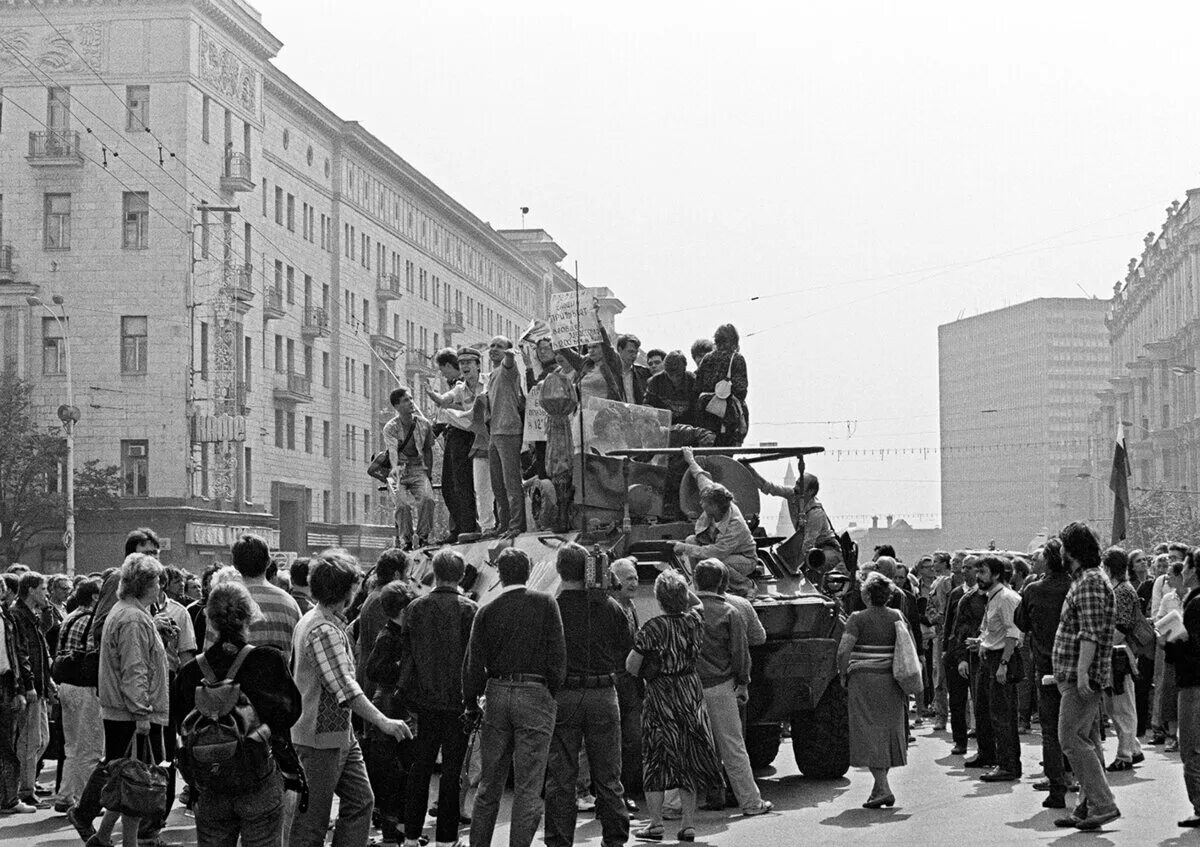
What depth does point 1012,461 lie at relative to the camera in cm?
16800

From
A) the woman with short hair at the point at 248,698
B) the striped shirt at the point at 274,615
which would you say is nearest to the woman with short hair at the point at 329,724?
the woman with short hair at the point at 248,698

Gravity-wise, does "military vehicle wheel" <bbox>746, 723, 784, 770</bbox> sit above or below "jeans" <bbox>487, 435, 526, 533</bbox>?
below

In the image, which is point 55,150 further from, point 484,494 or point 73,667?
point 73,667

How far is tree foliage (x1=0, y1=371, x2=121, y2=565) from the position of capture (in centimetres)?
4803

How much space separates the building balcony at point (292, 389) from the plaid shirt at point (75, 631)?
47650 millimetres

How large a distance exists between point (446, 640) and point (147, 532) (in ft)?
10.1

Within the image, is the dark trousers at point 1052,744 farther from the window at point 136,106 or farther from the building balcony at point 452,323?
the building balcony at point 452,323

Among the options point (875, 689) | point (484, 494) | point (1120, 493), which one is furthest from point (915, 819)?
point (1120, 493)

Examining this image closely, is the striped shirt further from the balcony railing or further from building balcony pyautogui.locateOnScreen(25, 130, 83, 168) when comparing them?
the balcony railing

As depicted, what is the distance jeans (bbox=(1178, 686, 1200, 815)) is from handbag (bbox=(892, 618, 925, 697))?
2.16 metres

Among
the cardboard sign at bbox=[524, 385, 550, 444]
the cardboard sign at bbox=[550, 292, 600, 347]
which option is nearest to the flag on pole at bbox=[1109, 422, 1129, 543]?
the cardboard sign at bbox=[524, 385, 550, 444]

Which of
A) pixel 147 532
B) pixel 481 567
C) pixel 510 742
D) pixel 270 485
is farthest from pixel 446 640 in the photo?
pixel 270 485

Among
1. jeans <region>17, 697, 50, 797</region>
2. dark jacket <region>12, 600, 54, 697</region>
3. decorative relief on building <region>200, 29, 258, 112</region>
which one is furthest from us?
decorative relief on building <region>200, 29, 258, 112</region>

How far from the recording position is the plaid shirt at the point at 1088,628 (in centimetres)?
1195
